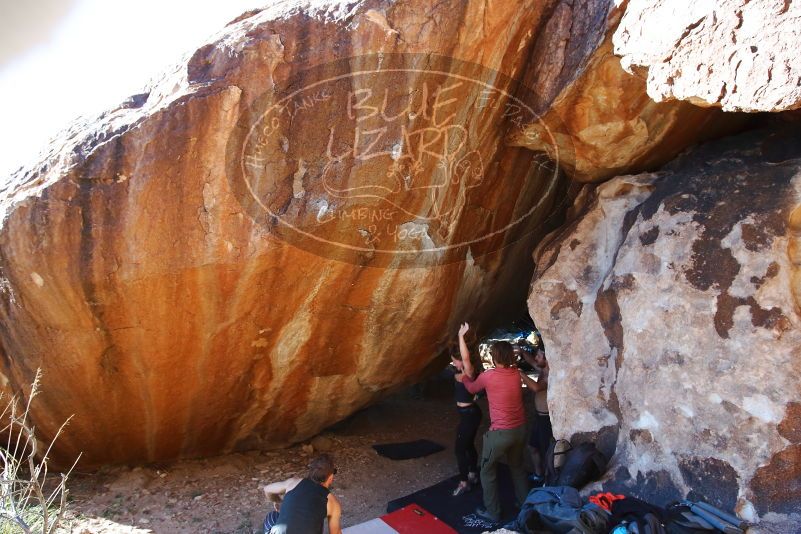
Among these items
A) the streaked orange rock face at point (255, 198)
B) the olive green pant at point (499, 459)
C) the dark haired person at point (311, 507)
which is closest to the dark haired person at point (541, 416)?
the olive green pant at point (499, 459)

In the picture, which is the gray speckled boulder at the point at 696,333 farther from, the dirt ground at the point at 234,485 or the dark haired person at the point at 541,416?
the dirt ground at the point at 234,485

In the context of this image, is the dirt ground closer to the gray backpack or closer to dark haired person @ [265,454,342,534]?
dark haired person @ [265,454,342,534]

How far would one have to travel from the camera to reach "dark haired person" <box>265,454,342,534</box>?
274 cm

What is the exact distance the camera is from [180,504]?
4.03 m

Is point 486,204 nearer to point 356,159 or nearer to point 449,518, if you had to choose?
point 356,159

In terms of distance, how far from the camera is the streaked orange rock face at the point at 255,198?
11.4ft

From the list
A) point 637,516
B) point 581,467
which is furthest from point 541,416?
point 637,516

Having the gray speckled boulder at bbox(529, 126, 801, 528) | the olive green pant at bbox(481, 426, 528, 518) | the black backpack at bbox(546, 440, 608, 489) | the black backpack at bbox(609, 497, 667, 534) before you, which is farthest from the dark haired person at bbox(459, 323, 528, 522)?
the black backpack at bbox(609, 497, 667, 534)

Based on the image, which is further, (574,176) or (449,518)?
(574,176)

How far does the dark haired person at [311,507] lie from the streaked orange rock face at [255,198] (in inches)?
54.6

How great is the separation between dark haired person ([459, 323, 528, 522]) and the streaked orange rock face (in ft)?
2.99

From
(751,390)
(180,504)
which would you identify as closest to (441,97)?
(751,390)

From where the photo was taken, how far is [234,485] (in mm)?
4320

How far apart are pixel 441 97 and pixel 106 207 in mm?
2055
